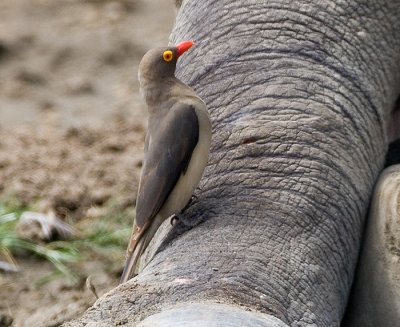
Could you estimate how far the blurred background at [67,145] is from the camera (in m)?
5.29

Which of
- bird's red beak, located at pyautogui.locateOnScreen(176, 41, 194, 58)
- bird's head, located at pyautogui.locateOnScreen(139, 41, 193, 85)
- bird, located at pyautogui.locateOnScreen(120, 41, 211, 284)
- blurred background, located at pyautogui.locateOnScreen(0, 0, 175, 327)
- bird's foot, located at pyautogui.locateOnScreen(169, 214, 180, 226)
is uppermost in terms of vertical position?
bird's red beak, located at pyautogui.locateOnScreen(176, 41, 194, 58)

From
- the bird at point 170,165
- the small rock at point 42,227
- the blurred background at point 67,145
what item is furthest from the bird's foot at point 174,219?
the small rock at point 42,227

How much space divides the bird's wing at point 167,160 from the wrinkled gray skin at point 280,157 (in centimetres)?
9

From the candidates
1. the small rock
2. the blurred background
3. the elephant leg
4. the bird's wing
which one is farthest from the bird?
the small rock

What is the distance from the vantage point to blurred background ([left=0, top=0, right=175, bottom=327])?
5293 mm

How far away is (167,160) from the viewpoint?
389 centimetres

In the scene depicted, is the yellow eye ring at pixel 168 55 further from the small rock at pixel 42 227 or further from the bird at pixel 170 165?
the small rock at pixel 42 227

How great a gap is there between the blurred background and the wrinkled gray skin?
43.9 inches

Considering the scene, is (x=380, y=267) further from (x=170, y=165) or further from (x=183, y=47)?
(x=183, y=47)

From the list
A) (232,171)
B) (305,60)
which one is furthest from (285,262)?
(305,60)

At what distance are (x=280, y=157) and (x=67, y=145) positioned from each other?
2.46 meters

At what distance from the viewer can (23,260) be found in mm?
5426

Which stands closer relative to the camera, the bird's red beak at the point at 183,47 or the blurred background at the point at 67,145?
the bird's red beak at the point at 183,47

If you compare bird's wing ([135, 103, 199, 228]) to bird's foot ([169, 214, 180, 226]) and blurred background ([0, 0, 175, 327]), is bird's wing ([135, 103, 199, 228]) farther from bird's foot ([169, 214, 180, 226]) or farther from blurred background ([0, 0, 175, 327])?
blurred background ([0, 0, 175, 327])
